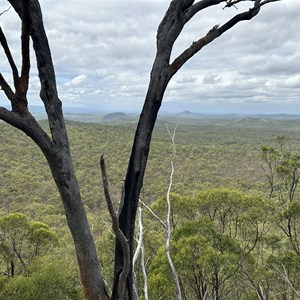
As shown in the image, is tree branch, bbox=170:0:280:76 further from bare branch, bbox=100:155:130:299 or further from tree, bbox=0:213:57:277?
tree, bbox=0:213:57:277

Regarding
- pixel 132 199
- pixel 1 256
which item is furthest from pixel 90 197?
pixel 132 199

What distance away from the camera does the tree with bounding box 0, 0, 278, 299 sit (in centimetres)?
148

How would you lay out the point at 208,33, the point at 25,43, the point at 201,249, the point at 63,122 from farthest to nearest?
the point at 201,249
the point at 208,33
the point at 63,122
the point at 25,43

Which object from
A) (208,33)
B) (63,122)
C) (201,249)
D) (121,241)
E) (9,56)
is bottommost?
(201,249)

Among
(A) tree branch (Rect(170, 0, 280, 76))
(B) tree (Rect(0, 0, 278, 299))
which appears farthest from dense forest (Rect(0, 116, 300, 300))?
(A) tree branch (Rect(170, 0, 280, 76))

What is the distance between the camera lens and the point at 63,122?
1622 millimetres

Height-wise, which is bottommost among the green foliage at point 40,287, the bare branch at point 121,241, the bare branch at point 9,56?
the green foliage at point 40,287

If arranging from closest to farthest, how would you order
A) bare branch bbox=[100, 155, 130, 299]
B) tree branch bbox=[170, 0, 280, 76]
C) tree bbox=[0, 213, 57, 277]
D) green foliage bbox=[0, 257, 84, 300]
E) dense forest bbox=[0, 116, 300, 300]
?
bare branch bbox=[100, 155, 130, 299], tree branch bbox=[170, 0, 280, 76], green foliage bbox=[0, 257, 84, 300], dense forest bbox=[0, 116, 300, 300], tree bbox=[0, 213, 57, 277]

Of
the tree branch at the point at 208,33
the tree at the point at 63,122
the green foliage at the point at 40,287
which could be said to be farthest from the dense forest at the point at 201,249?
the tree branch at the point at 208,33

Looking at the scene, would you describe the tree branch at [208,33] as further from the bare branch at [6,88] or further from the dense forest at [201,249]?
the dense forest at [201,249]

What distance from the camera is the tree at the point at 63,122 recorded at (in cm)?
148

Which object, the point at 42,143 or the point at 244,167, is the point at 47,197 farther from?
the point at 42,143

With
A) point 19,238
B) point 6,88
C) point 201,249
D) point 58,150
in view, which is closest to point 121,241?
point 58,150

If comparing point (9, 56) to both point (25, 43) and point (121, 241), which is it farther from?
point (121, 241)
